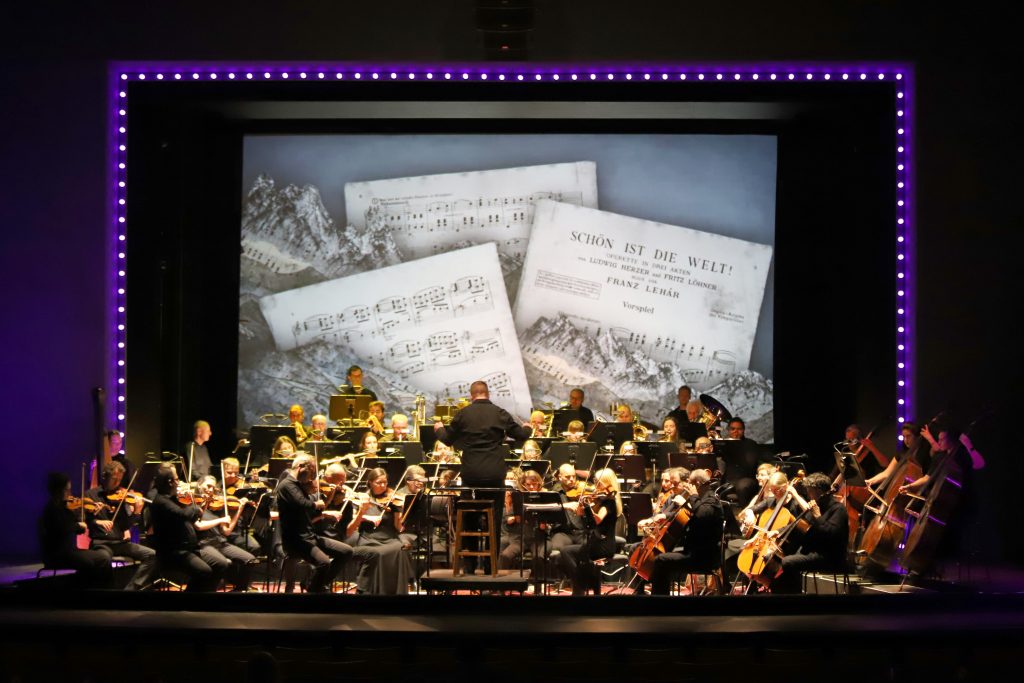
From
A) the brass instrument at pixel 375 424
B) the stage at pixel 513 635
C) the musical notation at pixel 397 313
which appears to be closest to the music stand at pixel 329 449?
the brass instrument at pixel 375 424

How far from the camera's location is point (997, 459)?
39.7 ft

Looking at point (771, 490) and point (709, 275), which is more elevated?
point (709, 275)

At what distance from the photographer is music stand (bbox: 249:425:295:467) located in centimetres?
1164

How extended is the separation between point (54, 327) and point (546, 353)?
5.18m

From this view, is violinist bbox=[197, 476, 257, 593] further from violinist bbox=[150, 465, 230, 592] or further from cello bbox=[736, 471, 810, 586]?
cello bbox=[736, 471, 810, 586]

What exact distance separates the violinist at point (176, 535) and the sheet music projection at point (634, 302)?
513 cm

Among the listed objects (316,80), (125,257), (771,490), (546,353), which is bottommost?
(771,490)

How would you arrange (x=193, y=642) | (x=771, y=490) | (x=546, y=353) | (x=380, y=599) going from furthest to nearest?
(x=546, y=353) → (x=771, y=490) → (x=380, y=599) → (x=193, y=642)

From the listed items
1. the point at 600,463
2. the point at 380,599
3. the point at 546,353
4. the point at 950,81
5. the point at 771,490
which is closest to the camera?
the point at 380,599

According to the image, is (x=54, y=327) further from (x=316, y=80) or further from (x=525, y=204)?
(x=525, y=204)

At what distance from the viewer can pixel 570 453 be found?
37.3 ft

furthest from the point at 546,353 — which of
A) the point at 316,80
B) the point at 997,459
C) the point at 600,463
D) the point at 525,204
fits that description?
the point at 997,459

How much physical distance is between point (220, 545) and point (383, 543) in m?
1.35

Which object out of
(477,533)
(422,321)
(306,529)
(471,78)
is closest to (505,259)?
(422,321)
